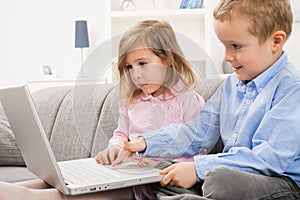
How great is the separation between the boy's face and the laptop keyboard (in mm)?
420

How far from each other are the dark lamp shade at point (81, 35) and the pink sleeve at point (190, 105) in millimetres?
2606

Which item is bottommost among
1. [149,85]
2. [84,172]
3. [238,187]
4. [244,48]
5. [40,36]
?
[40,36]

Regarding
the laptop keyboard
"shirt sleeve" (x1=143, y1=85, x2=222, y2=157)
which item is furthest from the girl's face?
the laptop keyboard

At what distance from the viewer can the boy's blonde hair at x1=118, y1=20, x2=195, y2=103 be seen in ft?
4.35

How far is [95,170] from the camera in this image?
4.48ft

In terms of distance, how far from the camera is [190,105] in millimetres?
1420

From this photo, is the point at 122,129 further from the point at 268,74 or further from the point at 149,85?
the point at 268,74

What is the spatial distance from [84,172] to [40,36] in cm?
305

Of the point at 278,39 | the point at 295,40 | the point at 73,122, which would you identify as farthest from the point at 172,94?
the point at 295,40

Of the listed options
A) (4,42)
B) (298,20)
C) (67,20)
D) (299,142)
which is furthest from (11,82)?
(299,142)

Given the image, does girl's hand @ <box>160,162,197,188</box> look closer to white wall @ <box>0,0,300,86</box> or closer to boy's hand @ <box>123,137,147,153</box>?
boy's hand @ <box>123,137,147,153</box>

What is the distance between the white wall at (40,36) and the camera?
4.18 metres

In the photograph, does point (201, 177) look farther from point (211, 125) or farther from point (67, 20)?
point (67, 20)

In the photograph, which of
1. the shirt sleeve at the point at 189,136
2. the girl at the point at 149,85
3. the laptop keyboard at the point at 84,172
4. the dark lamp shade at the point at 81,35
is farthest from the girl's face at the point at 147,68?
the dark lamp shade at the point at 81,35
